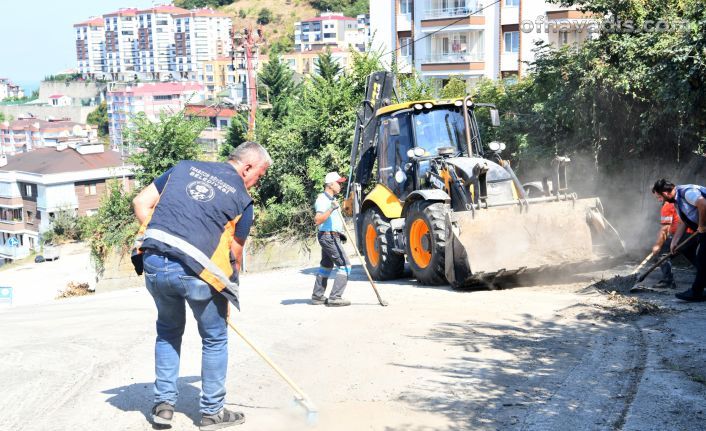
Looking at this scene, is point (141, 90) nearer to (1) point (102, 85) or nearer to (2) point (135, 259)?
(1) point (102, 85)

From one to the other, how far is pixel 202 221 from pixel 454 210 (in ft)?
24.6

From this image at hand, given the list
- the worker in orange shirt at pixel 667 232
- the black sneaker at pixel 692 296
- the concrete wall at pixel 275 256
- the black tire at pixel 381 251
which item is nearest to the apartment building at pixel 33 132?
the concrete wall at pixel 275 256

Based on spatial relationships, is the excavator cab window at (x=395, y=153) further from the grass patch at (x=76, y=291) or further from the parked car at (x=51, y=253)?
the parked car at (x=51, y=253)

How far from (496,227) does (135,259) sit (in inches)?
266

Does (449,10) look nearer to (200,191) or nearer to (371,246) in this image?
(371,246)

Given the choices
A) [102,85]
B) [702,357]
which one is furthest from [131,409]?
[102,85]

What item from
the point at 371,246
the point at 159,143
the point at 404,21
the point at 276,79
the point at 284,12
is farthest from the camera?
the point at 284,12

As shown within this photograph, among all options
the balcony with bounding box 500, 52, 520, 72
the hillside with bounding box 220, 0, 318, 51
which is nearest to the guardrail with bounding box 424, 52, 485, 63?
the balcony with bounding box 500, 52, 520, 72

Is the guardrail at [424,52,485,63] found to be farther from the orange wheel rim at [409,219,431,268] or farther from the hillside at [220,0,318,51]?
the hillside at [220,0,318,51]

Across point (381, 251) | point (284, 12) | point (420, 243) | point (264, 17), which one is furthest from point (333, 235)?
point (284, 12)

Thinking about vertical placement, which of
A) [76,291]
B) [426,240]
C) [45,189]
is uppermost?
[426,240]

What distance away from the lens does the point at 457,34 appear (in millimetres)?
50688

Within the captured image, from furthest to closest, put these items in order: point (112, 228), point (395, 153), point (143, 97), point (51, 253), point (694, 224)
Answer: point (143, 97), point (51, 253), point (112, 228), point (395, 153), point (694, 224)

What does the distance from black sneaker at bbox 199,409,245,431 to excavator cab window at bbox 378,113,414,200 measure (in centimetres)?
829
